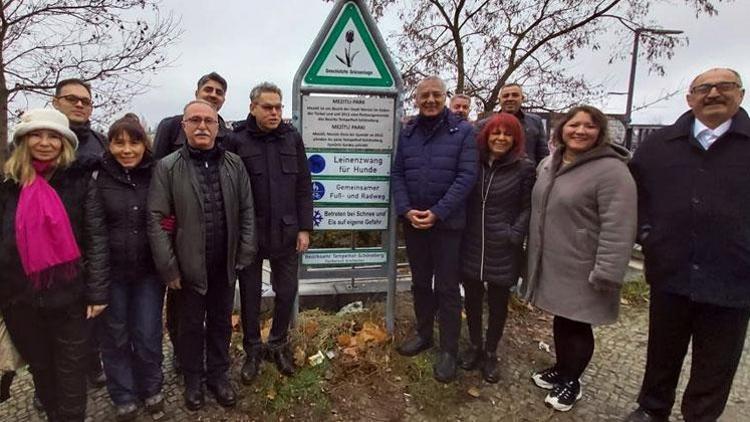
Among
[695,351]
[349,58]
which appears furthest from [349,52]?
[695,351]

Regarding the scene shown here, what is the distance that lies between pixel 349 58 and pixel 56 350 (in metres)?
2.62

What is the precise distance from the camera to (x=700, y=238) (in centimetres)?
238

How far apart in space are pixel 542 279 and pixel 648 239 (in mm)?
653

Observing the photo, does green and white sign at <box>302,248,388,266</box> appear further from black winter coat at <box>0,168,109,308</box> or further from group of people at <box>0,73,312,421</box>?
black winter coat at <box>0,168,109,308</box>

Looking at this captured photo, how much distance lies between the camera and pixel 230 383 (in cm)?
299

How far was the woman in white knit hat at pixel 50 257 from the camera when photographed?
7.19 ft

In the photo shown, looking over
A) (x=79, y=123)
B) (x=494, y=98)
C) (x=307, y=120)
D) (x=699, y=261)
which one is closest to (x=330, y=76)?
(x=307, y=120)

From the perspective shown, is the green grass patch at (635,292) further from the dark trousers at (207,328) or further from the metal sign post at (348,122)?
the dark trousers at (207,328)

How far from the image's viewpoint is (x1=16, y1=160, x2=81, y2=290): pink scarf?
7.11 feet

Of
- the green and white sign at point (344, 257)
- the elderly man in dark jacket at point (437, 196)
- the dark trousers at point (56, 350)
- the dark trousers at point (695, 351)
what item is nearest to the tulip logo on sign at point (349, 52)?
the elderly man in dark jacket at point (437, 196)

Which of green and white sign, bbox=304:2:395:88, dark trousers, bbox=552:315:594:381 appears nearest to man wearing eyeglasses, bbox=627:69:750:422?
dark trousers, bbox=552:315:594:381

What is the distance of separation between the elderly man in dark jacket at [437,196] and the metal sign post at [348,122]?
0.31 meters

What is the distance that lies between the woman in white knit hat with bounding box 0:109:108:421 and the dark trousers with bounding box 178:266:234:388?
1.55 ft

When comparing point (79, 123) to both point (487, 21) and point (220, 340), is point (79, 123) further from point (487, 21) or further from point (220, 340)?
point (487, 21)
